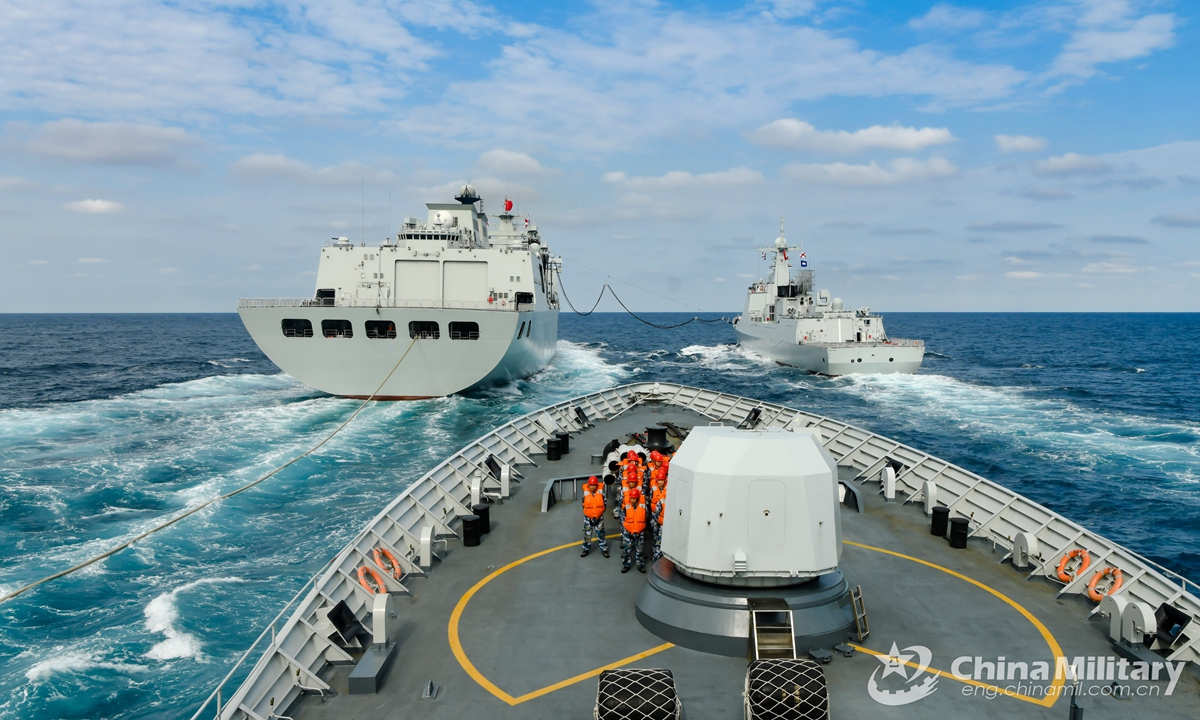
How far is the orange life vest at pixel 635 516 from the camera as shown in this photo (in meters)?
9.95

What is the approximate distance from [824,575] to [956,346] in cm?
9280

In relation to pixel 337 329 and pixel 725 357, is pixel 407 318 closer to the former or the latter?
pixel 337 329

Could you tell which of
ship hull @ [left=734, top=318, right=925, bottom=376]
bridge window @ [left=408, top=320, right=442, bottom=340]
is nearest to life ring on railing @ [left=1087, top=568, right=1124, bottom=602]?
bridge window @ [left=408, top=320, right=442, bottom=340]

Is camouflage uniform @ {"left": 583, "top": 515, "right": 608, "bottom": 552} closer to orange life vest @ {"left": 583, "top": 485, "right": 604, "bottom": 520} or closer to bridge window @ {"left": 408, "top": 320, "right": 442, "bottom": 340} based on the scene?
orange life vest @ {"left": 583, "top": 485, "right": 604, "bottom": 520}

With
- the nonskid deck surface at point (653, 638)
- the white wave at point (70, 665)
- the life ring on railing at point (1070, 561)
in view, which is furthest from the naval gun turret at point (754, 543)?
the white wave at point (70, 665)

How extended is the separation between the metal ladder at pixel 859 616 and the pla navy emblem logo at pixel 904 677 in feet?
1.07

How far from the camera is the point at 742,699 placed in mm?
6984

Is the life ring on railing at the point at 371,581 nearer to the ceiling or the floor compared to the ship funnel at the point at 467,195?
nearer to the floor

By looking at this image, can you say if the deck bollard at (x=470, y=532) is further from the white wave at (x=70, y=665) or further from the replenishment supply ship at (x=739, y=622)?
the white wave at (x=70, y=665)

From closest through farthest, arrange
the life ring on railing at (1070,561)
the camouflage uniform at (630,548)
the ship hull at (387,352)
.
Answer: the life ring on railing at (1070,561) → the camouflage uniform at (630,548) → the ship hull at (387,352)

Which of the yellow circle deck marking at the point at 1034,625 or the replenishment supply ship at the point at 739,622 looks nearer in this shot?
the replenishment supply ship at the point at 739,622

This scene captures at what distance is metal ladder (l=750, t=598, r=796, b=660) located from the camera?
741 cm

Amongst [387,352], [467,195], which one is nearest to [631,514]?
[387,352]

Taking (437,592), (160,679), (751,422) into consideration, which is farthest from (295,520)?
(751,422)
